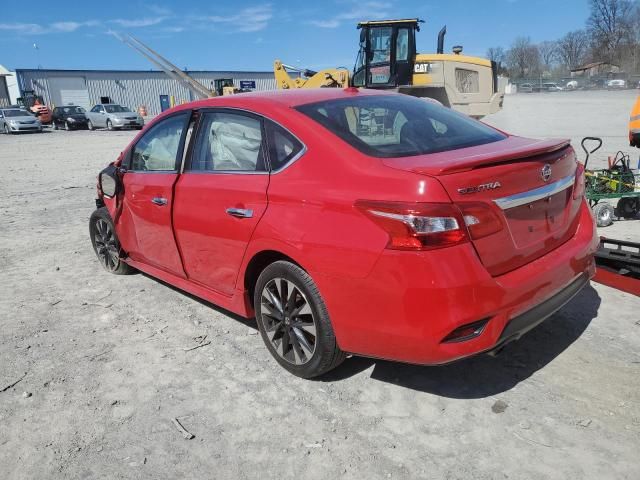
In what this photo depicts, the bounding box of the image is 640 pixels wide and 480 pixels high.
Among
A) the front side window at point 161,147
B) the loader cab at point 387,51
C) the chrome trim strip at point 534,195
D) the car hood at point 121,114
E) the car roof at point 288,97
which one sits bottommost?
the car hood at point 121,114

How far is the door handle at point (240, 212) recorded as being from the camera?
3.10 meters

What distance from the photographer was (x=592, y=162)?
11.2 meters

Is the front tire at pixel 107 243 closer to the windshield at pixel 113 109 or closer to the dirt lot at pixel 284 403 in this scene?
the dirt lot at pixel 284 403

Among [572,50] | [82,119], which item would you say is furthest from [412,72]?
[572,50]

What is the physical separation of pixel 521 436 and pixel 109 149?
19.5 meters

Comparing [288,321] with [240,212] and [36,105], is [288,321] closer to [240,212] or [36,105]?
[240,212]

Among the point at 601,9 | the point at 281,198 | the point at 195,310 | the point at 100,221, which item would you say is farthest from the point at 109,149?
the point at 601,9

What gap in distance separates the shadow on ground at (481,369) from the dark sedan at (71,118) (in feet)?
115

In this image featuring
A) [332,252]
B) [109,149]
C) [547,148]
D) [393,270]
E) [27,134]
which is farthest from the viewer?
→ [27,134]

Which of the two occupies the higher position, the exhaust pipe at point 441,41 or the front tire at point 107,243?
the exhaust pipe at point 441,41

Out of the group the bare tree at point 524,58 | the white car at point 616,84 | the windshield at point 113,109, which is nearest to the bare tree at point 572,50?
the bare tree at point 524,58

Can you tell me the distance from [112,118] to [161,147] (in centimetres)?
3031

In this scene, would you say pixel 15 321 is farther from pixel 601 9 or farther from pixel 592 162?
pixel 601 9

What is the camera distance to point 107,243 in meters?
5.08
